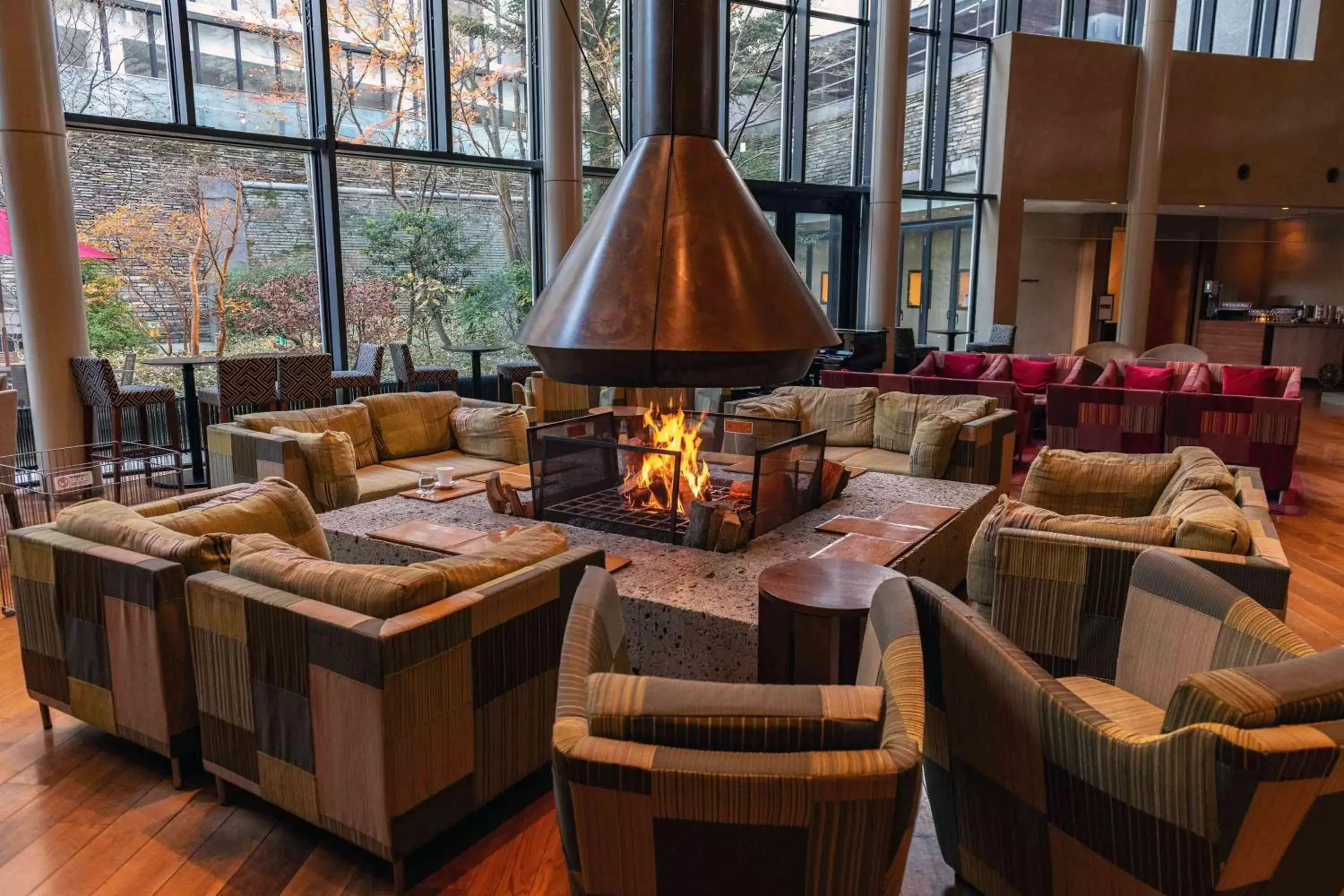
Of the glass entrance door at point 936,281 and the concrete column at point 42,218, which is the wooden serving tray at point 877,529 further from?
the glass entrance door at point 936,281

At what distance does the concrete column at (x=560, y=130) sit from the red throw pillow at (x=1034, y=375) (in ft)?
14.3

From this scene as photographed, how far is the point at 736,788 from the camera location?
140cm

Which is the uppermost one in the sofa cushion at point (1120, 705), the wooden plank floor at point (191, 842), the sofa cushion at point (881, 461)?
the sofa cushion at point (881, 461)

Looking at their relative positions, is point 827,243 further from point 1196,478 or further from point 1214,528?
point 1214,528

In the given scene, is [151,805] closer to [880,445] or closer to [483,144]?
[880,445]

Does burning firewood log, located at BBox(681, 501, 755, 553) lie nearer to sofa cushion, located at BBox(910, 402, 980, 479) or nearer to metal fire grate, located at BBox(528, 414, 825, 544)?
metal fire grate, located at BBox(528, 414, 825, 544)

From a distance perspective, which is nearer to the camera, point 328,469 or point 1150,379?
point 328,469

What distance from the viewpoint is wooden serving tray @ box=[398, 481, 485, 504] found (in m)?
4.39

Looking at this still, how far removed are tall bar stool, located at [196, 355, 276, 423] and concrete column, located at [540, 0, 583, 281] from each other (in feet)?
8.18

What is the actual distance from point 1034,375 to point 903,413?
3.33 metres

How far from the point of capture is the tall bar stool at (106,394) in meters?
5.88

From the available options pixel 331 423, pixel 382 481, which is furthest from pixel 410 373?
pixel 382 481

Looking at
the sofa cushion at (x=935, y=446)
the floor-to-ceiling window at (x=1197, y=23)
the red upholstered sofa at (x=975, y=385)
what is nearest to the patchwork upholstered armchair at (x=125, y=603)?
the sofa cushion at (x=935, y=446)

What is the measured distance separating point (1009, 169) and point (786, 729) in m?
11.8
